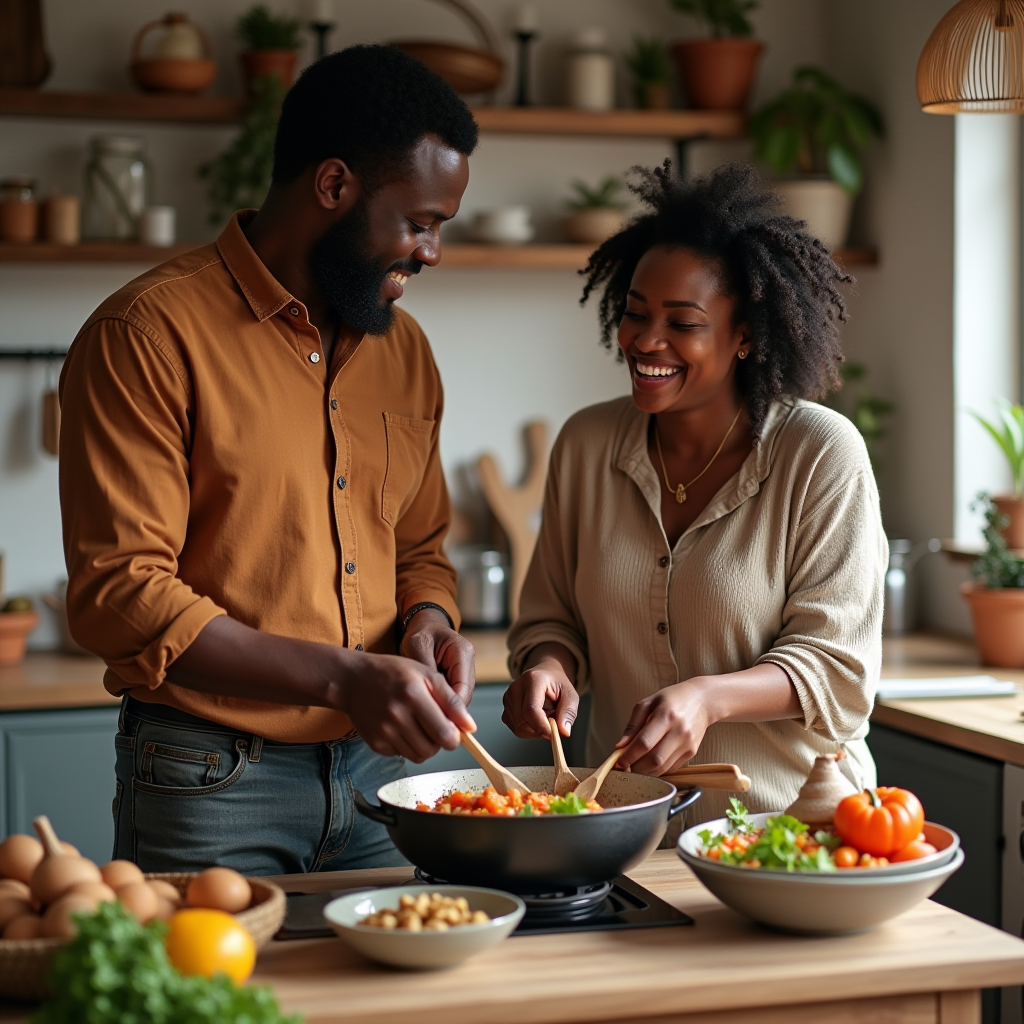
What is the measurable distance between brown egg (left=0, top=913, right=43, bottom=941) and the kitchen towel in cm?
196

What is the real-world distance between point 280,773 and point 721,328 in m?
0.88

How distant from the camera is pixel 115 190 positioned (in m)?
3.54

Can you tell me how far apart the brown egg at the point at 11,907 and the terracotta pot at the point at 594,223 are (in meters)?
2.73

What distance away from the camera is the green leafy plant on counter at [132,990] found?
1.04 m

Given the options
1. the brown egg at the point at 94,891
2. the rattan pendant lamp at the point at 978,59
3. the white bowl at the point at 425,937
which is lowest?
the white bowl at the point at 425,937

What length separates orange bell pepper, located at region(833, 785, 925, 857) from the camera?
142 cm

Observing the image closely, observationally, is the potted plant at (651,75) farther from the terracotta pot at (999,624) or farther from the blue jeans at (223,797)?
the blue jeans at (223,797)

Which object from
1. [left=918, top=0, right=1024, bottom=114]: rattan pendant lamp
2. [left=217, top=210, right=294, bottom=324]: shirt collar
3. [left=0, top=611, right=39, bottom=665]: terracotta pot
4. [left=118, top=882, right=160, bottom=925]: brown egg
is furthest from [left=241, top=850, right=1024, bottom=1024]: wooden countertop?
[left=0, top=611, right=39, bottom=665]: terracotta pot

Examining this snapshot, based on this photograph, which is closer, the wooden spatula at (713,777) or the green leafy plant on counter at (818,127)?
the wooden spatula at (713,777)

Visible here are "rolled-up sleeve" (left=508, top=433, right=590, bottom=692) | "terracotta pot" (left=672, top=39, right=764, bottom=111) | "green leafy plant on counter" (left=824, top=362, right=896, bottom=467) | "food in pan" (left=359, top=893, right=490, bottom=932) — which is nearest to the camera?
"food in pan" (left=359, top=893, right=490, bottom=932)

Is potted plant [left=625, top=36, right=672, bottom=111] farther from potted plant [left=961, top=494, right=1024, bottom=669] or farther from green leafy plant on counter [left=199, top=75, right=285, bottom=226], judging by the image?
potted plant [left=961, top=494, right=1024, bottom=669]

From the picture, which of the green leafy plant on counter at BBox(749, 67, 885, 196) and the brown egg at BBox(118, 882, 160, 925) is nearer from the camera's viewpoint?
the brown egg at BBox(118, 882, 160, 925)

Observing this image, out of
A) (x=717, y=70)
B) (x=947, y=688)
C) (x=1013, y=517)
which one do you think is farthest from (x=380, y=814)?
(x=717, y=70)

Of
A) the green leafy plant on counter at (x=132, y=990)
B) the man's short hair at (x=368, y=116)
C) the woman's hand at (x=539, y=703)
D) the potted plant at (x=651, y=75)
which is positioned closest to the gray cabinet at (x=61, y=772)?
the woman's hand at (x=539, y=703)
